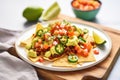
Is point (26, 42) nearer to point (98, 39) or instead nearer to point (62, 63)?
point (62, 63)

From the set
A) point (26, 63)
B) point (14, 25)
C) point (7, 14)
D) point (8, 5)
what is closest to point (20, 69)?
point (26, 63)

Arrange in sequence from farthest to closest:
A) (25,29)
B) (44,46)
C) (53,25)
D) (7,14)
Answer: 1. (7,14)
2. (25,29)
3. (53,25)
4. (44,46)

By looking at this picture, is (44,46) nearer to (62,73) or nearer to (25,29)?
A: (62,73)

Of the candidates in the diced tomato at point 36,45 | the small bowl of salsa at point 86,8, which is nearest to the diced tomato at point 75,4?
the small bowl of salsa at point 86,8

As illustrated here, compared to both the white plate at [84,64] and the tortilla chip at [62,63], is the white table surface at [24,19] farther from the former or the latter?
the tortilla chip at [62,63]

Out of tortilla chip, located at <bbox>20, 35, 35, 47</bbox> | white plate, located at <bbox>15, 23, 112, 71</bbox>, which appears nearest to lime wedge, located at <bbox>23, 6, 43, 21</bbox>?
white plate, located at <bbox>15, 23, 112, 71</bbox>

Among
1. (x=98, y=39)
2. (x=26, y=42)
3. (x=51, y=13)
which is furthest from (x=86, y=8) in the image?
(x=26, y=42)

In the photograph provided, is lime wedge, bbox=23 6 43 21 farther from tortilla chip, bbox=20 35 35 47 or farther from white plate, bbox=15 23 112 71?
tortilla chip, bbox=20 35 35 47
